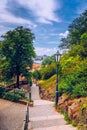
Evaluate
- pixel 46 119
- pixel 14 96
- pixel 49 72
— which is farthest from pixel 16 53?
pixel 46 119

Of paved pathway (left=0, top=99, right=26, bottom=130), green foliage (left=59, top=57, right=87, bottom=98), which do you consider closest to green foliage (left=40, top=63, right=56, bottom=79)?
paved pathway (left=0, top=99, right=26, bottom=130)

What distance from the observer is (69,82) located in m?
25.1

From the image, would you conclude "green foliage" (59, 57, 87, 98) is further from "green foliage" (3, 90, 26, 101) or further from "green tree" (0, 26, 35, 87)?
"green tree" (0, 26, 35, 87)

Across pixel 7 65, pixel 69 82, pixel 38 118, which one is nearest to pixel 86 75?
pixel 69 82

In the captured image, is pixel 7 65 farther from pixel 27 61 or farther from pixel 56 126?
pixel 56 126

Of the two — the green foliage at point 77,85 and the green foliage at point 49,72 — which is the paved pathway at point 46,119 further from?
the green foliage at point 49,72

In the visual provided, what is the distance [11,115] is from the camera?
22.8m

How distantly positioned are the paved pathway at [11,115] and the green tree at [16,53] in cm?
1190

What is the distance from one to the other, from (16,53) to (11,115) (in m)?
19.9

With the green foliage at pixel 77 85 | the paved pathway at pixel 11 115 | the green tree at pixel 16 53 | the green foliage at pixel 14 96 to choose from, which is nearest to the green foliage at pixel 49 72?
the green tree at pixel 16 53

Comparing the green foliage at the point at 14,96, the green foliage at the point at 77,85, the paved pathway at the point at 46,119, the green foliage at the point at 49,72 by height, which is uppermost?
the green foliage at the point at 49,72

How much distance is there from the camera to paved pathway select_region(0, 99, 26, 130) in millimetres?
19125

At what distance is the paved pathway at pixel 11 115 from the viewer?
19.1 m

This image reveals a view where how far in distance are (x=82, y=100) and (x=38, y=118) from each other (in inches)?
141
